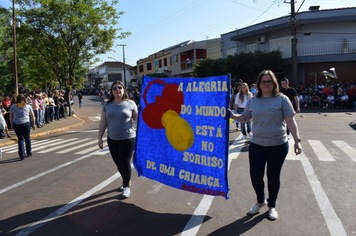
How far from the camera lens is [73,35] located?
1997 centimetres

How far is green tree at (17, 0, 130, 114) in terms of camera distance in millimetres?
18766

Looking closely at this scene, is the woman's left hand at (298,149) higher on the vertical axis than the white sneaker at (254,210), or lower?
higher

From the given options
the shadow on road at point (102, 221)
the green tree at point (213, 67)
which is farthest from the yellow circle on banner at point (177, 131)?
the green tree at point (213, 67)

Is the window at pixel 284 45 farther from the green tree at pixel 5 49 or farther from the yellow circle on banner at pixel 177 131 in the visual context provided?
the yellow circle on banner at pixel 177 131

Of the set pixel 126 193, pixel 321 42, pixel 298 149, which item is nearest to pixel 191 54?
pixel 321 42

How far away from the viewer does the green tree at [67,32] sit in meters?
18.8

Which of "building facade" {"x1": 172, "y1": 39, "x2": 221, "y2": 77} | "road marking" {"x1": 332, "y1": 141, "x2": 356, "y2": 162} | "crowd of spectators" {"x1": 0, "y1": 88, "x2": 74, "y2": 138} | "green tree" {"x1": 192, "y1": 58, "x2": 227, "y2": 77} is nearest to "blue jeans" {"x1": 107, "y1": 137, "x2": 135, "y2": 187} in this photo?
"road marking" {"x1": 332, "y1": 141, "x2": 356, "y2": 162}

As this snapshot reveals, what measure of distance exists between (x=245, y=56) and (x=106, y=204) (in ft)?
85.3

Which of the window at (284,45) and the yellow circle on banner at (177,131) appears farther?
the window at (284,45)

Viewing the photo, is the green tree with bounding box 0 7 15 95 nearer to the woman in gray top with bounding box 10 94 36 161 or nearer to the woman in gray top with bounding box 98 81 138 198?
the woman in gray top with bounding box 10 94 36 161

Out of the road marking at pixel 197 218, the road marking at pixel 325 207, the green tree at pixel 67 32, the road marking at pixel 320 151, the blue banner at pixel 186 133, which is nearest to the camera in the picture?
the road marking at pixel 325 207

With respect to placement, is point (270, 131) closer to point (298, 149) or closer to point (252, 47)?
point (298, 149)

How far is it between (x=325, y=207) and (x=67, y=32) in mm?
19791

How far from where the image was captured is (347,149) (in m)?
7.62
